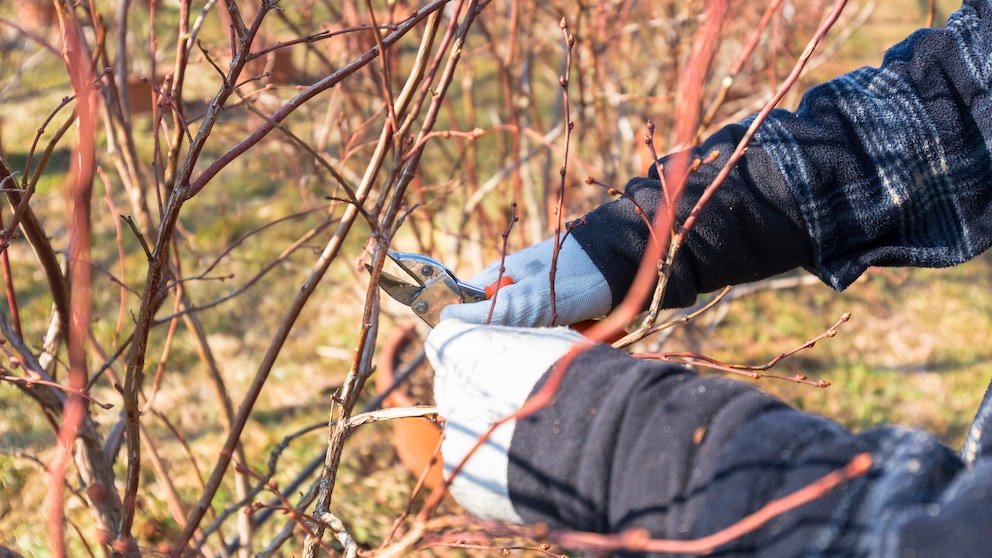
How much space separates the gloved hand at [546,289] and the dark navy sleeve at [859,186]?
0.9 inches

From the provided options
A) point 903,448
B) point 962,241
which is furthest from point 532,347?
point 962,241

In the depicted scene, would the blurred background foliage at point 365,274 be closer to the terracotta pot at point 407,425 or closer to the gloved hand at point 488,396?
the terracotta pot at point 407,425

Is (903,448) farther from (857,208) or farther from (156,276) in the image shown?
(156,276)

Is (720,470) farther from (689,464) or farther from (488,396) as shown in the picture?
(488,396)

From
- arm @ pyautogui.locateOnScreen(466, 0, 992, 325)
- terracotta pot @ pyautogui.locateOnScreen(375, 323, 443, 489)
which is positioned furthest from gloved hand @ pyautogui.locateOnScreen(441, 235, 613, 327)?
terracotta pot @ pyautogui.locateOnScreen(375, 323, 443, 489)

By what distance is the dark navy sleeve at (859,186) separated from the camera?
1241 mm

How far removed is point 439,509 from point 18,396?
159 centimetres

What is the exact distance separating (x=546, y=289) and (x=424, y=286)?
191 mm

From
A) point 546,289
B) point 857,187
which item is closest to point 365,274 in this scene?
point 546,289

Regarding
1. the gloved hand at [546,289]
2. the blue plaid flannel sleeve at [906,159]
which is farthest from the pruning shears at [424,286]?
the blue plaid flannel sleeve at [906,159]

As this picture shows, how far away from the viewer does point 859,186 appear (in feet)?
4.11

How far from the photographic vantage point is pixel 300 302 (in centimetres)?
117

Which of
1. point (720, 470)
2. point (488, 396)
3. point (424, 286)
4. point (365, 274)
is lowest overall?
point (720, 470)

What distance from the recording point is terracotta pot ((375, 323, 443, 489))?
2.41 metres
